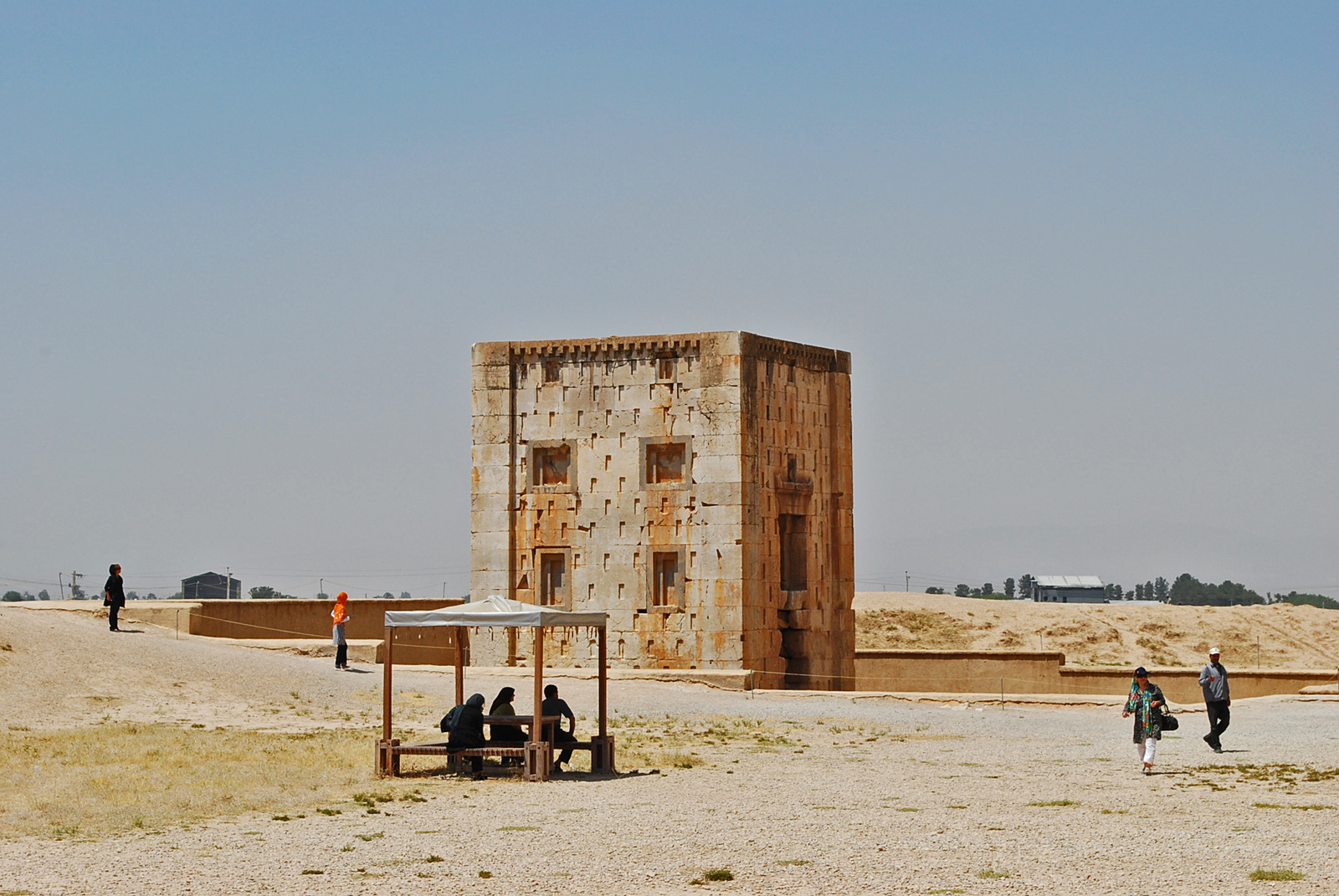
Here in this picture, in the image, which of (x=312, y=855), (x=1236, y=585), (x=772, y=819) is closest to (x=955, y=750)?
(x=772, y=819)

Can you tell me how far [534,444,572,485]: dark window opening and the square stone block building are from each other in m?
0.04

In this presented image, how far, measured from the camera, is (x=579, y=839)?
1457 centimetres

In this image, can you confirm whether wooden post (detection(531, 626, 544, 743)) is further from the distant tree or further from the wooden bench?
the distant tree

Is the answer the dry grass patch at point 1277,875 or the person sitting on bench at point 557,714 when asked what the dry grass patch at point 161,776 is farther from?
the dry grass patch at point 1277,875

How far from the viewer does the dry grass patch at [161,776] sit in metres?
16.1

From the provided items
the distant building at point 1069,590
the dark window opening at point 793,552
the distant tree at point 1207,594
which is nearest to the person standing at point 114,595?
the dark window opening at point 793,552

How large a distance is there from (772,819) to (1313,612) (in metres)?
55.5

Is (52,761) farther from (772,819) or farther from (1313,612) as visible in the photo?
(1313,612)

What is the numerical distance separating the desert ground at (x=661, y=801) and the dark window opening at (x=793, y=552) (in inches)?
343

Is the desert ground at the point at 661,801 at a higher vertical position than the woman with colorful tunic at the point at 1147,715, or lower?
lower

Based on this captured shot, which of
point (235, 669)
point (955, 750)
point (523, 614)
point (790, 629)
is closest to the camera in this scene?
point (523, 614)

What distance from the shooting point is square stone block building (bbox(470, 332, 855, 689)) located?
118 feet

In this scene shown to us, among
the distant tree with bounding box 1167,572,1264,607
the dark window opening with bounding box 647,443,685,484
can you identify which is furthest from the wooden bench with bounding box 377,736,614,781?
the distant tree with bounding box 1167,572,1264,607

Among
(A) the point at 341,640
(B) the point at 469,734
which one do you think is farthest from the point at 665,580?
(B) the point at 469,734
